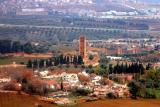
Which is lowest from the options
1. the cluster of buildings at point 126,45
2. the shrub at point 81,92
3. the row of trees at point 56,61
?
the cluster of buildings at point 126,45

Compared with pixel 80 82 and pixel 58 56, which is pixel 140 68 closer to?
pixel 80 82

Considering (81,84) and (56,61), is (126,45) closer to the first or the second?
(56,61)

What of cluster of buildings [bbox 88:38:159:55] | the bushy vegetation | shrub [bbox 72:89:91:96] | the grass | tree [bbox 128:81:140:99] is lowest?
cluster of buildings [bbox 88:38:159:55]

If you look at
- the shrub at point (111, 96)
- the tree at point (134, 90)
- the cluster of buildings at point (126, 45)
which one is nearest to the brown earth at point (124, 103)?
the shrub at point (111, 96)

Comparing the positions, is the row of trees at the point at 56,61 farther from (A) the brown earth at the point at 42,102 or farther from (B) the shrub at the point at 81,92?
(A) the brown earth at the point at 42,102

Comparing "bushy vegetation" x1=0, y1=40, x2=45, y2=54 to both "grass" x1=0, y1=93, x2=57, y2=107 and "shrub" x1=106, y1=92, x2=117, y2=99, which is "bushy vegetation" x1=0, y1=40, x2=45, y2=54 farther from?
"grass" x1=0, y1=93, x2=57, y2=107

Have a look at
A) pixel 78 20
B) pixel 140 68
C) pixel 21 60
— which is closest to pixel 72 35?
pixel 78 20

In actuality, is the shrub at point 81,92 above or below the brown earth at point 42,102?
below

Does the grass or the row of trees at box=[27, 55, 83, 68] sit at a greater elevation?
the grass

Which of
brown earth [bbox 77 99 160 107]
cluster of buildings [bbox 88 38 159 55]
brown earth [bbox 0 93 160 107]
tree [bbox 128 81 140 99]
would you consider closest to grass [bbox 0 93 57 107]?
brown earth [bbox 0 93 160 107]
